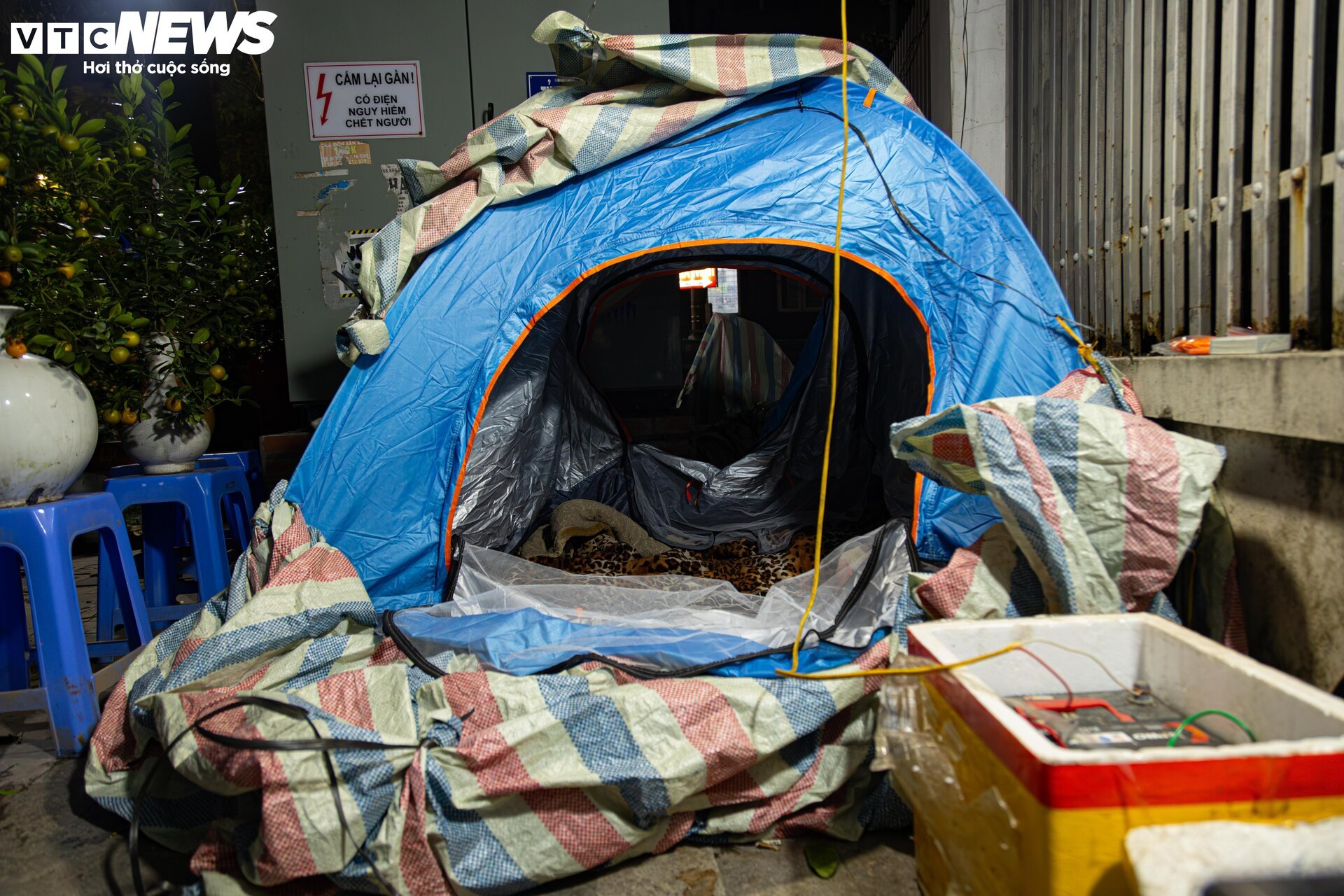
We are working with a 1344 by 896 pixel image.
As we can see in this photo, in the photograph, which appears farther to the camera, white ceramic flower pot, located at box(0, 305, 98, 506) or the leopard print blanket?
the leopard print blanket

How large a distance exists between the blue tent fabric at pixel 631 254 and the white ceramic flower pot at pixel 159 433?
2.81 ft

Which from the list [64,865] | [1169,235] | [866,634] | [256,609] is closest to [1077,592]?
[866,634]

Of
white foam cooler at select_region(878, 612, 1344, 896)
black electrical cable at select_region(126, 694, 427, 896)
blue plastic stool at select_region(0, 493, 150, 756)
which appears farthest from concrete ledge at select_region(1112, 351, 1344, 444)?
blue plastic stool at select_region(0, 493, 150, 756)

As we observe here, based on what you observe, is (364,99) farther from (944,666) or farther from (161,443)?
(944,666)

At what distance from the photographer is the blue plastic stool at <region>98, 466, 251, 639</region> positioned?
2309mm

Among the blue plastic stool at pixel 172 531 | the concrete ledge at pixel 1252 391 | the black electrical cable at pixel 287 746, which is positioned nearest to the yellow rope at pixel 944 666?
the concrete ledge at pixel 1252 391

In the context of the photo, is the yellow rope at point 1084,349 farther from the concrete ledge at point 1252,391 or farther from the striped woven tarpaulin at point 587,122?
the striped woven tarpaulin at point 587,122

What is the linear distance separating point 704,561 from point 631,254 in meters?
0.99

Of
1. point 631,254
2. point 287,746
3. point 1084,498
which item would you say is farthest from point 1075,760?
point 631,254

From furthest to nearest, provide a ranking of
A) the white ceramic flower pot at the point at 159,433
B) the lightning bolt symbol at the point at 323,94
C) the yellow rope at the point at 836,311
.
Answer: the lightning bolt symbol at the point at 323,94
the white ceramic flower pot at the point at 159,433
the yellow rope at the point at 836,311

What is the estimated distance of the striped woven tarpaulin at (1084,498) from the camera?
1.21 metres

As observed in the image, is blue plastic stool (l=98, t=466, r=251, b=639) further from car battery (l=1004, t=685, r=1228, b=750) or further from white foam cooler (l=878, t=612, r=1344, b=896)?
car battery (l=1004, t=685, r=1228, b=750)

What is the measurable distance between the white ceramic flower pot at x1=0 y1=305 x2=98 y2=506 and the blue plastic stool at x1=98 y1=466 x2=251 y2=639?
378 mm

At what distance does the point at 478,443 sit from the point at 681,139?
3.69 feet
